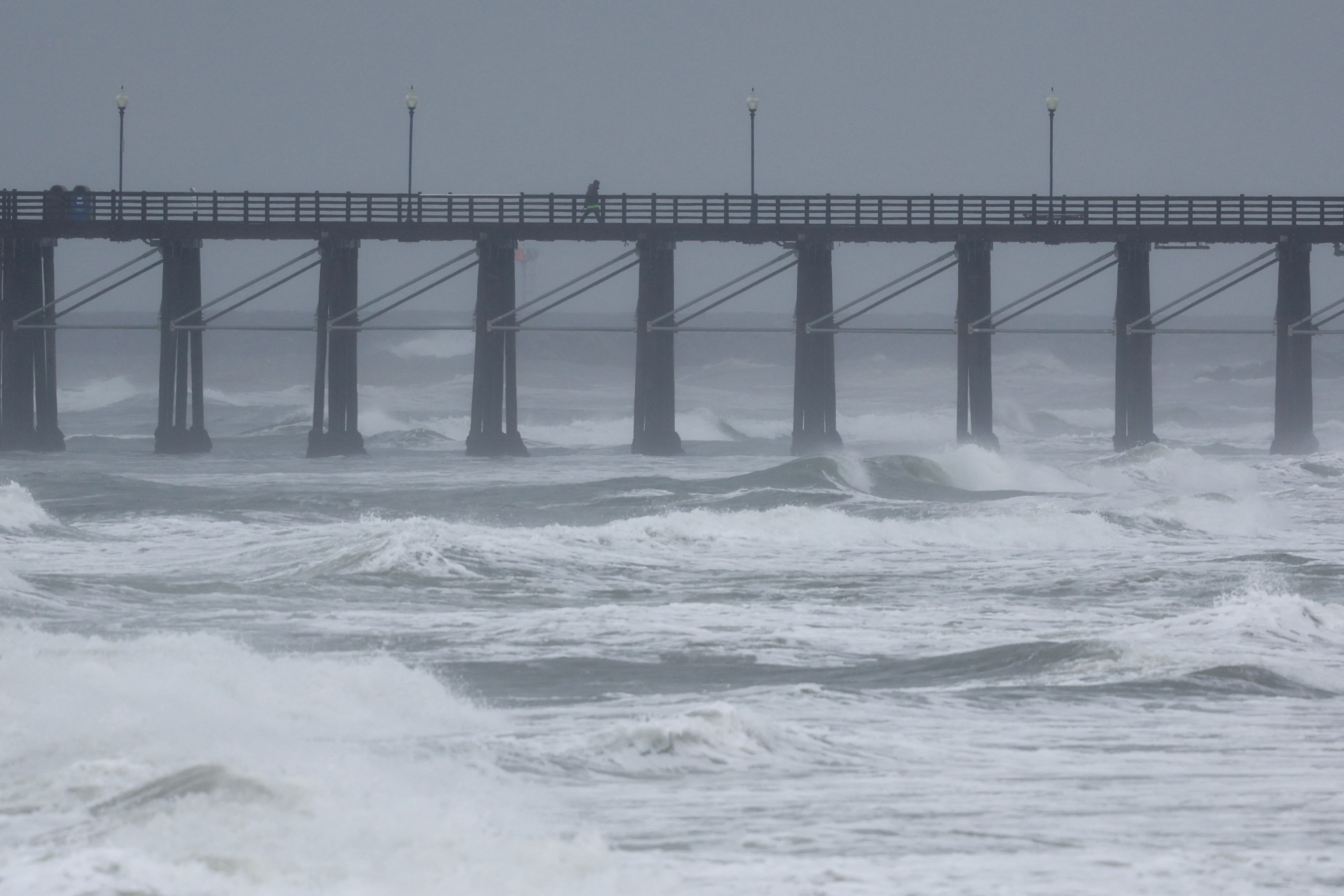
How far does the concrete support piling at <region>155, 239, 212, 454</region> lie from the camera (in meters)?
35.3

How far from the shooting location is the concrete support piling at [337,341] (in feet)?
113

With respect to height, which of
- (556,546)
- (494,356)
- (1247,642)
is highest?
(494,356)

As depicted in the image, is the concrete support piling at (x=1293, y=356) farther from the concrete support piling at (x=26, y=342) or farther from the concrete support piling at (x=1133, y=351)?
the concrete support piling at (x=26, y=342)

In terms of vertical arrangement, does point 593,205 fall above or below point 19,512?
above

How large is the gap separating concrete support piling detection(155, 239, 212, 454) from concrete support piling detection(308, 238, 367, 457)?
2737 mm

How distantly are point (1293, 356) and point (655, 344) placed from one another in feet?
45.6

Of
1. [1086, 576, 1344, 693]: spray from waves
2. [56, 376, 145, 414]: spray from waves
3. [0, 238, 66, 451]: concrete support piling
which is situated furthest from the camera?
[56, 376, 145, 414]: spray from waves

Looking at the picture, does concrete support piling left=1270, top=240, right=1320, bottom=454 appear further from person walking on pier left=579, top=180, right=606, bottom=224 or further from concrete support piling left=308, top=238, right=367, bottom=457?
concrete support piling left=308, top=238, right=367, bottom=457

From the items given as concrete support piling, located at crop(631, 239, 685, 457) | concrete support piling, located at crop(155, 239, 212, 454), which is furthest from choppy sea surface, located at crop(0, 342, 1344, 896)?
concrete support piling, located at crop(155, 239, 212, 454)

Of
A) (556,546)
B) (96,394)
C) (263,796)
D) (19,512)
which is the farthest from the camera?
(96,394)

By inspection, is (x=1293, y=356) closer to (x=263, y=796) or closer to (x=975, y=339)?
(x=975, y=339)

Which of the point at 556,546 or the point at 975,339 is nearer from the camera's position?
the point at 556,546

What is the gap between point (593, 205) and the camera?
34.4 metres

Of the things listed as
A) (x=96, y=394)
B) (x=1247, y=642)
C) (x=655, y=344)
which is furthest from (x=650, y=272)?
(x=96, y=394)
